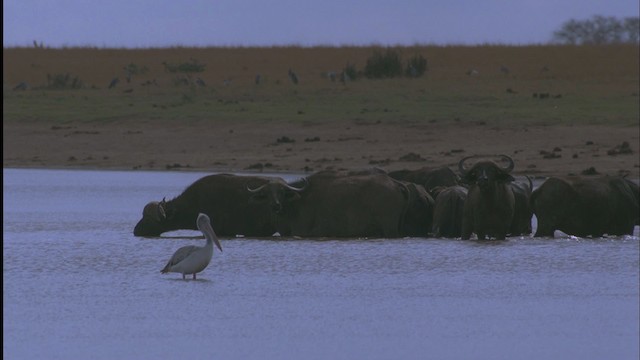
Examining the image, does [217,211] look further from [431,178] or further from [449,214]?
[431,178]

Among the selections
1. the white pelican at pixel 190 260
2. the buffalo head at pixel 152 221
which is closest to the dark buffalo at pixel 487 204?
the buffalo head at pixel 152 221

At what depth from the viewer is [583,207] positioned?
1516cm

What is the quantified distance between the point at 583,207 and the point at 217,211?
3.48 metres

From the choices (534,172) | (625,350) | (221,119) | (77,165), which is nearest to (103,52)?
(221,119)

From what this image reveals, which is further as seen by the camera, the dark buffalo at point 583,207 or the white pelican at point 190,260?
the dark buffalo at point 583,207

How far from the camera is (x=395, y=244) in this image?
47.0 feet

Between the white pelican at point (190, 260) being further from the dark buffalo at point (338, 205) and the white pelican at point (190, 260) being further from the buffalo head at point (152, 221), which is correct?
the buffalo head at point (152, 221)

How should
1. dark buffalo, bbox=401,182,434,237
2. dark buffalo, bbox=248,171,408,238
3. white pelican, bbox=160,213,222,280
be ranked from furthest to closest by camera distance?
dark buffalo, bbox=401,182,434,237 < dark buffalo, bbox=248,171,408,238 < white pelican, bbox=160,213,222,280

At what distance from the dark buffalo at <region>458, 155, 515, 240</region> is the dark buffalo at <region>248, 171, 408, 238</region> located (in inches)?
26.8

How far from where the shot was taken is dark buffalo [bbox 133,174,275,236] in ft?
50.8

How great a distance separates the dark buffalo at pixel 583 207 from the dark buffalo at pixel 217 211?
260 cm

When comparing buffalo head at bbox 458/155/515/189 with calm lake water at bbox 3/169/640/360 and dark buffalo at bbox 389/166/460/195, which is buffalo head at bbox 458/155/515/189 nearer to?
calm lake water at bbox 3/169/640/360

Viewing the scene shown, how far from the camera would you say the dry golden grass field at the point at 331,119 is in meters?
25.0

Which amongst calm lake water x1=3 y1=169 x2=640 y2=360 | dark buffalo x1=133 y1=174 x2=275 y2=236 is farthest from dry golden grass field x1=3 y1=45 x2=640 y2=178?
calm lake water x1=3 y1=169 x2=640 y2=360
